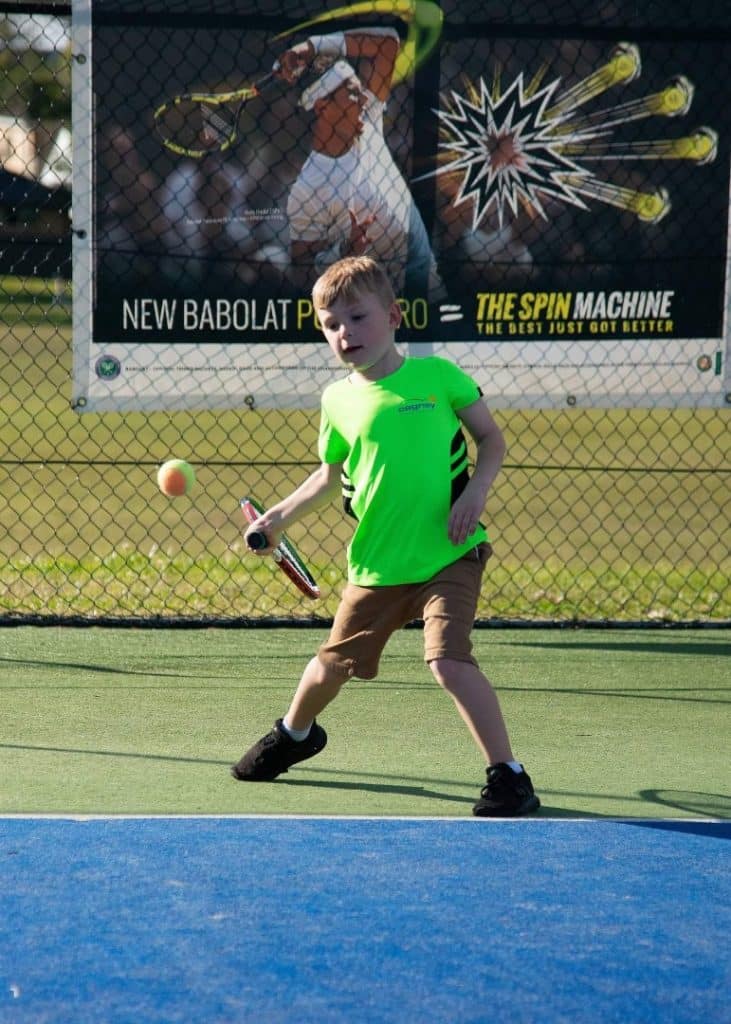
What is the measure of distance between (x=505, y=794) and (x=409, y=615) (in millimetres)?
588

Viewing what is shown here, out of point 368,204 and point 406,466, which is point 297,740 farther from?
point 368,204

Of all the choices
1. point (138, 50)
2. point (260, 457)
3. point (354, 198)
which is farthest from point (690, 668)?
point (260, 457)

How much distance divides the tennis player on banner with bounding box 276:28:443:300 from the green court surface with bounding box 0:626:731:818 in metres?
1.60

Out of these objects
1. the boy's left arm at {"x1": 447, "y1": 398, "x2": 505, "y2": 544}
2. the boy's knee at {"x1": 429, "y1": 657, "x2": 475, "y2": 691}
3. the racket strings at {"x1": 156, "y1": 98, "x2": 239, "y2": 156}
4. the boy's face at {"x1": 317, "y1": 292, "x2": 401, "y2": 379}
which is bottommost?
the boy's knee at {"x1": 429, "y1": 657, "x2": 475, "y2": 691}

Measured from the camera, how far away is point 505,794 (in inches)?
172

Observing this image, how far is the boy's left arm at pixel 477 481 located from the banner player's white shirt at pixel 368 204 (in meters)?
2.44

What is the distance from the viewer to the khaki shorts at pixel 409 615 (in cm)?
443

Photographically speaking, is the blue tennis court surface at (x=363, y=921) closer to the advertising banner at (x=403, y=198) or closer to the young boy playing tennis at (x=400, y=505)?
the young boy playing tennis at (x=400, y=505)

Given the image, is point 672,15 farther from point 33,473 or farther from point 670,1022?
point 33,473

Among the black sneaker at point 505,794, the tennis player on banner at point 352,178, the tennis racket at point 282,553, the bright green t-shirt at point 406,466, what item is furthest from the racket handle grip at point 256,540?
the tennis player on banner at point 352,178

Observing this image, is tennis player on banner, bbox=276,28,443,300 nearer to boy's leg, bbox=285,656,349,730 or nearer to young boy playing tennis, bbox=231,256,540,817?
young boy playing tennis, bbox=231,256,540,817

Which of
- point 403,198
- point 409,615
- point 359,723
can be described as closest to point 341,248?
point 403,198

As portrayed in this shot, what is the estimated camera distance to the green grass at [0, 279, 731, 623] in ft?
23.7

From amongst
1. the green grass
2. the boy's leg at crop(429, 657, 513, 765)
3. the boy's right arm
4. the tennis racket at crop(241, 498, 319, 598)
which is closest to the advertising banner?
the green grass
